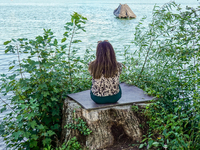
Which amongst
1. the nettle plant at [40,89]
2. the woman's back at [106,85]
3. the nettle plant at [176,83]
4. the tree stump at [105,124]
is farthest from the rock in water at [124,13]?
the tree stump at [105,124]

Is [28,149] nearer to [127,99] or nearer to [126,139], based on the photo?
[126,139]

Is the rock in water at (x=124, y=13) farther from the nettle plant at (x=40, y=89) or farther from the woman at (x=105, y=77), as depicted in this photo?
the woman at (x=105, y=77)

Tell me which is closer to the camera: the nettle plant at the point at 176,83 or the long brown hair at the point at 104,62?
the nettle plant at the point at 176,83

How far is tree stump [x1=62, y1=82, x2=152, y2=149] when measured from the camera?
3.89m

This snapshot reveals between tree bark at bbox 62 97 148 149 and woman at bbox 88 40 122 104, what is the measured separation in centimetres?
21

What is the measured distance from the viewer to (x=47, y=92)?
3975 millimetres

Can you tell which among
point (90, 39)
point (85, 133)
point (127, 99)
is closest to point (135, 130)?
point (127, 99)

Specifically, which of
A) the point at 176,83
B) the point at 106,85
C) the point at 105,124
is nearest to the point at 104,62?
the point at 106,85

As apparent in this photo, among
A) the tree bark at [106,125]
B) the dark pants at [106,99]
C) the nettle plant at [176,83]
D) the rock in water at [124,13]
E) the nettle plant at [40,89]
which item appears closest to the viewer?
the nettle plant at [176,83]

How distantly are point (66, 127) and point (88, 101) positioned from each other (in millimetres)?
615

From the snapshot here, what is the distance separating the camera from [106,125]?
3965 millimetres

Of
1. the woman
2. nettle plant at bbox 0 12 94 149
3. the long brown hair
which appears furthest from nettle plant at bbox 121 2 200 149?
nettle plant at bbox 0 12 94 149

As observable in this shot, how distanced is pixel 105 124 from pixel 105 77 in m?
0.82

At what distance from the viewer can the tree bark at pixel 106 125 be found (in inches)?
153
